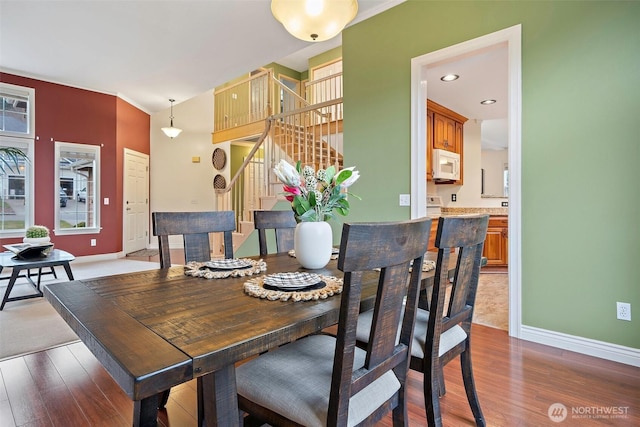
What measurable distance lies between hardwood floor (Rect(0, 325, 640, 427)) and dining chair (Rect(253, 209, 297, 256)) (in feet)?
3.13

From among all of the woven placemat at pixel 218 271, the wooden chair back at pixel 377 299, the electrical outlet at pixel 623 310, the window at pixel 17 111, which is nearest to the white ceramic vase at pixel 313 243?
the woven placemat at pixel 218 271

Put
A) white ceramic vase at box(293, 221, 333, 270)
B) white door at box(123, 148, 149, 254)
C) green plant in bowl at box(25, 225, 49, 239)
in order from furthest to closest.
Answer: white door at box(123, 148, 149, 254), green plant in bowl at box(25, 225, 49, 239), white ceramic vase at box(293, 221, 333, 270)

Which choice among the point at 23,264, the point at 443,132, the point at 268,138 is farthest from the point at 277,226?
the point at 443,132

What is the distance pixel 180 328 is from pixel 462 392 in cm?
162

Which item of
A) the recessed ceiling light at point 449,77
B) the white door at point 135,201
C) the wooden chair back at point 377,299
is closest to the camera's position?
the wooden chair back at point 377,299

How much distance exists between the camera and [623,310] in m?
2.12

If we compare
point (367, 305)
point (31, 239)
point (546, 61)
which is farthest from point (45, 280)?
point (546, 61)

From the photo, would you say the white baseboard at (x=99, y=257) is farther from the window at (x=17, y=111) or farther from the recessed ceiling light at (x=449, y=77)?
the recessed ceiling light at (x=449, y=77)

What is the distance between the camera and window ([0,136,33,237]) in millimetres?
5055

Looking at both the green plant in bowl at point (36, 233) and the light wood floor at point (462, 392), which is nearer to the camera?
the light wood floor at point (462, 392)

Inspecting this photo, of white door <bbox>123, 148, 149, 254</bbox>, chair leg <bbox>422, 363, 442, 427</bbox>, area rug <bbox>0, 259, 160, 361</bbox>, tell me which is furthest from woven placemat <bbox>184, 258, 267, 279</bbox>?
white door <bbox>123, 148, 149, 254</bbox>

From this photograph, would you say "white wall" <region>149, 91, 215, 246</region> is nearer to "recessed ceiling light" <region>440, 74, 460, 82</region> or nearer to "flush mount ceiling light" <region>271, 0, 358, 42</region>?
"recessed ceiling light" <region>440, 74, 460, 82</region>

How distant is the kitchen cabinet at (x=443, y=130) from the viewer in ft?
15.5

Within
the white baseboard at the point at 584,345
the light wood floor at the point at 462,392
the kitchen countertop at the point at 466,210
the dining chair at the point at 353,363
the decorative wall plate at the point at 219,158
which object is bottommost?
the light wood floor at the point at 462,392
